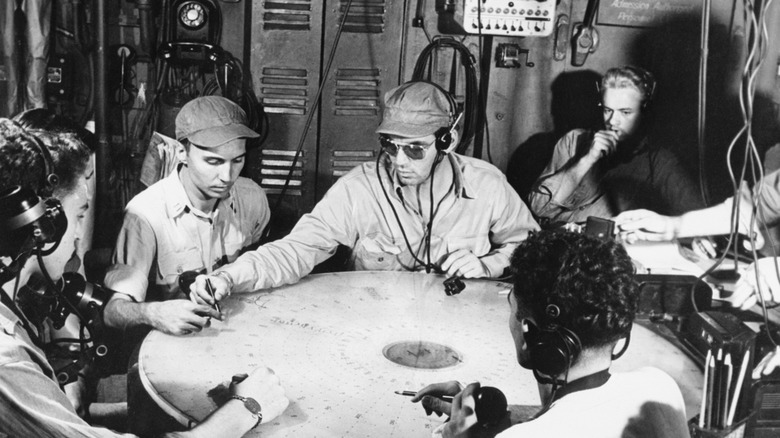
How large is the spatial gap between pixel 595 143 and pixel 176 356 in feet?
7.78

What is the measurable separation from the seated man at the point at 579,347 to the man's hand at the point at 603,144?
218 centimetres

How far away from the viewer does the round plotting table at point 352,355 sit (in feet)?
5.39

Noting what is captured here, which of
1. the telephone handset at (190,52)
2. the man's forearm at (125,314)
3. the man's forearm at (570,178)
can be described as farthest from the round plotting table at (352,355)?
the telephone handset at (190,52)

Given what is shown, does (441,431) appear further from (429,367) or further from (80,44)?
(80,44)

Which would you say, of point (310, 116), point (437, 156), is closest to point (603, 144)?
point (437, 156)

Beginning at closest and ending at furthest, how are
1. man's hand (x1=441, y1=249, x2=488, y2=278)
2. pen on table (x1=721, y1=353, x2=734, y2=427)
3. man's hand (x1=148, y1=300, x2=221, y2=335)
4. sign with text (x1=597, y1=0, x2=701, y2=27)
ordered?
pen on table (x1=721, y1=353, x2=734, y2=427) → man's hand (x1=148, y1=300, x2=221, y2=335) → man's hand (x1=441, y1=249, x2=488, y2=278) → sign with text (x1=597, y1=0, x2=701, y2=27)

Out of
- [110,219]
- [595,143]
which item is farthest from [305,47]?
[595,143]

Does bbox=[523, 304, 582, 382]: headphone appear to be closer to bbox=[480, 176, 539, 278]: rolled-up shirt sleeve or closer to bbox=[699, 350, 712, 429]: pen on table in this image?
bbox=[699, 350, 712, 429]: pen on table

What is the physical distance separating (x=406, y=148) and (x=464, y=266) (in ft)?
1.80

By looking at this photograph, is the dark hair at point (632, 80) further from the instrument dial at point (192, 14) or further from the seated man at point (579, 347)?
the seated man at point (579, 347)

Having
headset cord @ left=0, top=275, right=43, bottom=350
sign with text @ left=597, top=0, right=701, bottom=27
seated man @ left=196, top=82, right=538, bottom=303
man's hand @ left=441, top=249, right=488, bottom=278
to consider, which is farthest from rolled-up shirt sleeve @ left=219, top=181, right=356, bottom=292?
sign with text @ left=597, top=0, right=701, bottom=27

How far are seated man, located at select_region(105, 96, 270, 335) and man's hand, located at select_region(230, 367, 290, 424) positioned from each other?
3.11ft

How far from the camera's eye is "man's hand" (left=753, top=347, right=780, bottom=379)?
1792mm

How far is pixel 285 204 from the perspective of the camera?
391 centimetres
